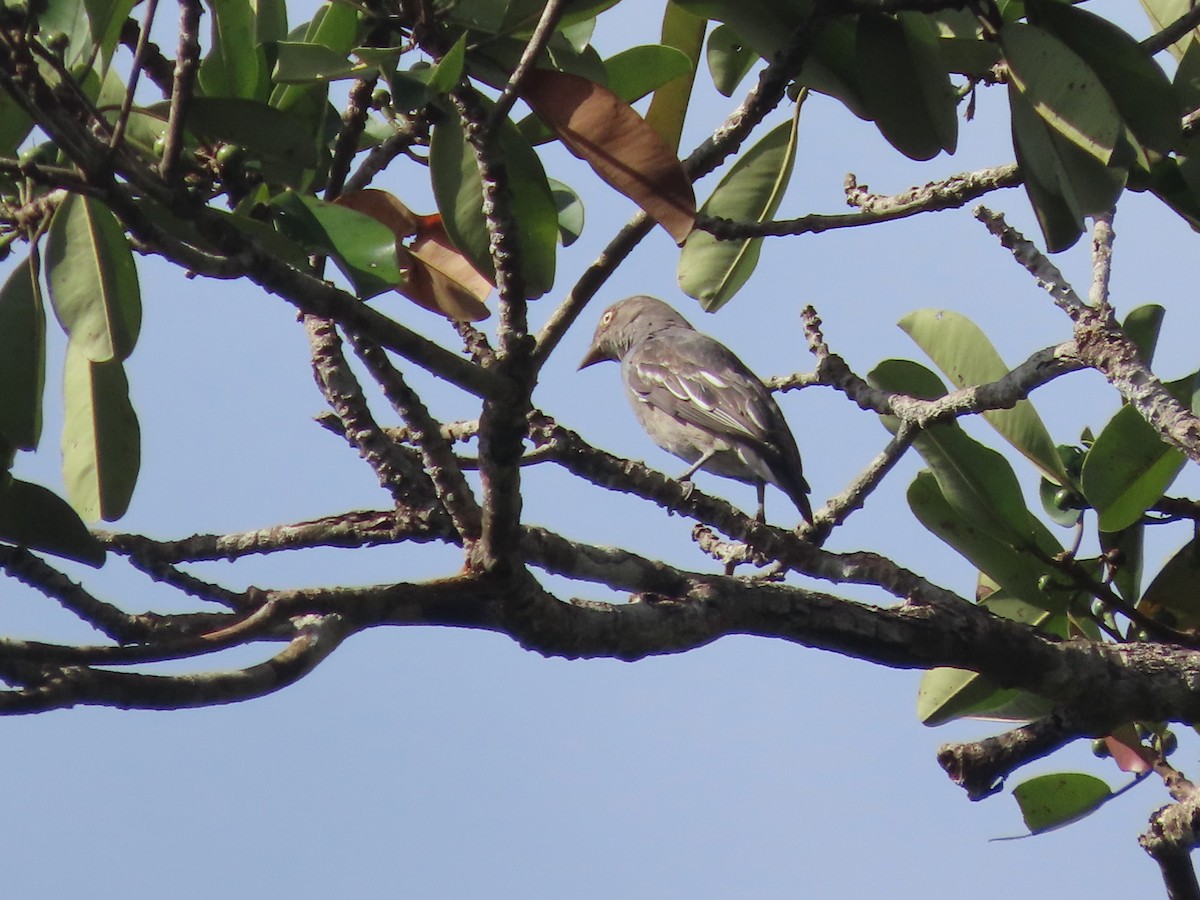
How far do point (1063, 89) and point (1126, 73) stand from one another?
8.4 inches

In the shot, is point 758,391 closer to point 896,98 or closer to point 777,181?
point 777,181

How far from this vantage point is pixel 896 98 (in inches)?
122

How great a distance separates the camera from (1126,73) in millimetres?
2926

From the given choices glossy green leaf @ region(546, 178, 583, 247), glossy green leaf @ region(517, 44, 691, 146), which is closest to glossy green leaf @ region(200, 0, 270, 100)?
glossy green leaf @ region(517, 44, 691, 146)

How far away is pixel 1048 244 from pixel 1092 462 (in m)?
0.97

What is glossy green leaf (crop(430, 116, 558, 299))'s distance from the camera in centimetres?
297

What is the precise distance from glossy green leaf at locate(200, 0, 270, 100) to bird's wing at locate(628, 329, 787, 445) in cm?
436

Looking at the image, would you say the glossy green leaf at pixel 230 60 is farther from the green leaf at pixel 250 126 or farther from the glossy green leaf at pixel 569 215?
the glossy green leaf at pixel 569 215

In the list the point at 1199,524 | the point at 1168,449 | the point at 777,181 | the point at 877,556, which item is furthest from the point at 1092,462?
the point at 777,181

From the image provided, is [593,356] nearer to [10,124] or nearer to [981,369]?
[981,369]

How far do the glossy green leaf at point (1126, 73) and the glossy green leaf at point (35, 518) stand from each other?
232 cm

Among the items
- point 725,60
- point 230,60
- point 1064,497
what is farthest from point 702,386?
point 230,60

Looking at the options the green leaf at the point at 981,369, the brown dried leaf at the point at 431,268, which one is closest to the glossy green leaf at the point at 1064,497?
the green leaf at the point at 981,369

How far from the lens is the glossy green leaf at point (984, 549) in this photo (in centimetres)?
405
